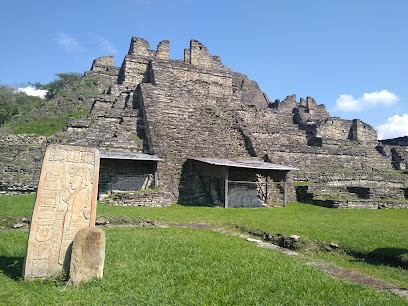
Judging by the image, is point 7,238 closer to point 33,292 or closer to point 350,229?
point 33,292

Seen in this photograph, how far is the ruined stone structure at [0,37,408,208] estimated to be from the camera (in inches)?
560

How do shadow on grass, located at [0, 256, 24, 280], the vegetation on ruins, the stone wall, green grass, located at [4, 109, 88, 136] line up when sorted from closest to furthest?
1. shadow on grass, located at [0, 256, 24, 280]
2. the stone wall
3. green grass, located at [4, 109, 88, 136]
4. the vegetation on ruins

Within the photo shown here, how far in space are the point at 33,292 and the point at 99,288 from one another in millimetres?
751

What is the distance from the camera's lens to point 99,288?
3578mm

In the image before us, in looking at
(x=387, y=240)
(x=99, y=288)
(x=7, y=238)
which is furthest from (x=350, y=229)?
(x=7, y=238)

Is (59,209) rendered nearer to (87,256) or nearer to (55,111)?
(87,256)

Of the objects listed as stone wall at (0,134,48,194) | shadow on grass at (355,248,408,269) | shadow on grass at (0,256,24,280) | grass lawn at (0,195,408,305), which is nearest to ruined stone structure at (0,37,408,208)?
stone wall at (0,134,48,194)

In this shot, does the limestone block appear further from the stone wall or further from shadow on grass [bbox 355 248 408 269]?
the stone wall

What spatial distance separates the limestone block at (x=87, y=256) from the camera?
12.4ft

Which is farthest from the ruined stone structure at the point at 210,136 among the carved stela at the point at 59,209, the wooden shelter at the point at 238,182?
the carved stela at the point at 59,209

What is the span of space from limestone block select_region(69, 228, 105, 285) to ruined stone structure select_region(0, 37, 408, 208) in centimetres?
769

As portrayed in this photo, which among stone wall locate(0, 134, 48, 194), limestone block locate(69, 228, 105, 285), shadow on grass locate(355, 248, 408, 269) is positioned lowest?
shadow on grass locate(355, 248, 408, 269)

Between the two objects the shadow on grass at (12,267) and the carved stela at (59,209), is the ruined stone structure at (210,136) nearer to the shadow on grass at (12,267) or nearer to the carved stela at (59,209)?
the shadow on grass at (12,267)

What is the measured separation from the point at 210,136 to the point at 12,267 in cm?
1330
